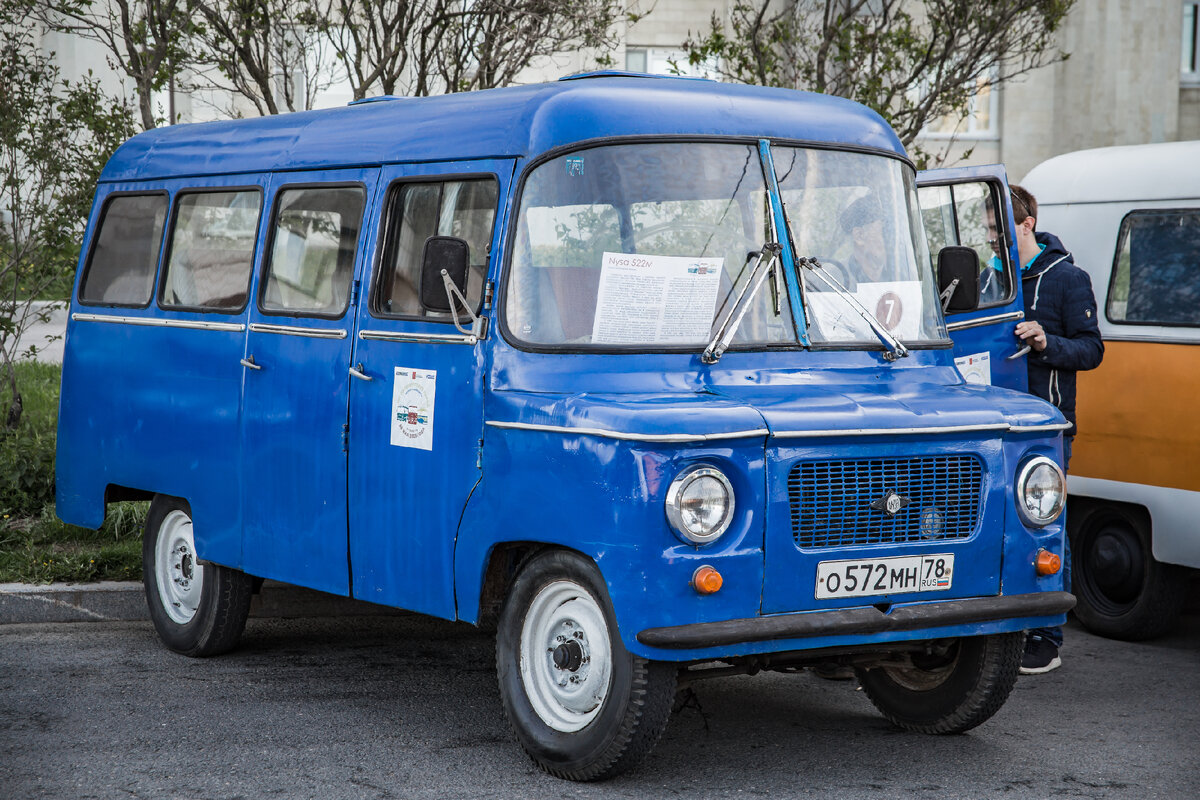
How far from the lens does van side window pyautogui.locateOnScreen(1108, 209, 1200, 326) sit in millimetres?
8219

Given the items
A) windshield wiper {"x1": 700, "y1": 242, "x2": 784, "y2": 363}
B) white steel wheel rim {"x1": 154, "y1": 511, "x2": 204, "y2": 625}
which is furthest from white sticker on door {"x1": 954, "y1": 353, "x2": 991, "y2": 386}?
white steel wheel rim {"x1": 154, "y1": 511, "x2": 204, "y2": 625}

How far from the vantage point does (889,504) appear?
17.8 feet

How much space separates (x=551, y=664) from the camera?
5.63 meters

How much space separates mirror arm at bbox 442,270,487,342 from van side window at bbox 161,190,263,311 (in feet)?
6.08

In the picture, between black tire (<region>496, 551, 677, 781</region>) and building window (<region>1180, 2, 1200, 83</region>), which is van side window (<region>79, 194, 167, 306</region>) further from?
building window (<region>1180, 2, 1200, 83</region>)

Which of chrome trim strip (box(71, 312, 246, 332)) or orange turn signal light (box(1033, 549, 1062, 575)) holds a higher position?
chrome trim strip (box(71, 312, 246, 332))

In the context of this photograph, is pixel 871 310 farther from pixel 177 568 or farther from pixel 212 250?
pixel 177 568

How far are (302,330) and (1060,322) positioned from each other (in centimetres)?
367

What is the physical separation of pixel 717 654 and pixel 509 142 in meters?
2.13

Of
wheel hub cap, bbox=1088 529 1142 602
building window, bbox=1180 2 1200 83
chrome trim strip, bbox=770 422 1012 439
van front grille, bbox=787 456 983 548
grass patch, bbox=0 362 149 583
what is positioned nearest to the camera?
chrome trim strip, bbox=770 422 1012 439

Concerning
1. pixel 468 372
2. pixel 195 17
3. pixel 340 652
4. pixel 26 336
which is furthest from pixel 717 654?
pixel 26 336

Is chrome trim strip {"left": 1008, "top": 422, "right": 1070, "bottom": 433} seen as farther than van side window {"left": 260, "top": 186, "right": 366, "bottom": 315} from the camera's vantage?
No

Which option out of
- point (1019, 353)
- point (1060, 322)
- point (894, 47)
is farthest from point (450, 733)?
point (894, 47)

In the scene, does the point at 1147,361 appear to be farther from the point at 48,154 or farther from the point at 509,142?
the point at 48,154
